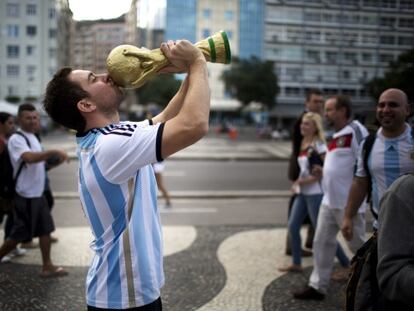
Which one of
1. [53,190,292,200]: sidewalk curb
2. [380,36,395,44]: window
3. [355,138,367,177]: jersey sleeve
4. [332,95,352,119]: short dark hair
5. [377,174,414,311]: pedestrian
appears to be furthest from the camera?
[53,190,292,200]: sidewalk curb

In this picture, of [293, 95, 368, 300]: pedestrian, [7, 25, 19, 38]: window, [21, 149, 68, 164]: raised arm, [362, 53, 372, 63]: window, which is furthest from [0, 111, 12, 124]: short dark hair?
[7, 25, 19, 38]: window

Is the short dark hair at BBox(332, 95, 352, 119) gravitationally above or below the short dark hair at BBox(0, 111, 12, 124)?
above

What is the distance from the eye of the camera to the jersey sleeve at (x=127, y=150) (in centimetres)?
174

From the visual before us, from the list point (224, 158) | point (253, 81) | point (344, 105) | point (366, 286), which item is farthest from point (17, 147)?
point (253, 81)

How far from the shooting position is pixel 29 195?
4.79m

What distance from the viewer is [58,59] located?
57.9 m

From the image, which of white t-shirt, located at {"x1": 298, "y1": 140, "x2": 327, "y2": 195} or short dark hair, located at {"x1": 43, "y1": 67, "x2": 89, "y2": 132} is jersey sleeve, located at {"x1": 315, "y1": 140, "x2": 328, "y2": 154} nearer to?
white t-shirt, located at {"x1": 298, "y1": 140, "x2": 327, "y2": 195}

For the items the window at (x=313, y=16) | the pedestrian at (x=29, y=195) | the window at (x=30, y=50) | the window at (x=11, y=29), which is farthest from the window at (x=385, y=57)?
the window at (x=30, y=50)

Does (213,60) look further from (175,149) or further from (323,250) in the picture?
(323,250)

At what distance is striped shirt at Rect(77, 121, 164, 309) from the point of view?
1791 millimetres

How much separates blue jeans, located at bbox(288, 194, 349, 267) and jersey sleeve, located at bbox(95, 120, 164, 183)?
331 cm

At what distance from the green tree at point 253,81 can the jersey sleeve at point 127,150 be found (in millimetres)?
44841

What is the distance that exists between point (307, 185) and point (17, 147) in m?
3.18

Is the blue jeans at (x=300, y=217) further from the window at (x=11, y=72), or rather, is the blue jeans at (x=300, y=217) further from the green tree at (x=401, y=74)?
the window at (x=11, y=72)
